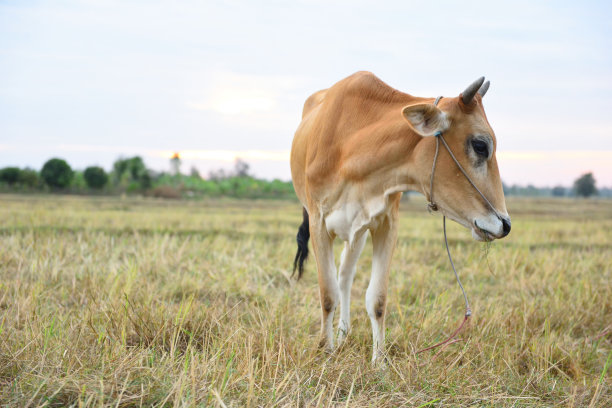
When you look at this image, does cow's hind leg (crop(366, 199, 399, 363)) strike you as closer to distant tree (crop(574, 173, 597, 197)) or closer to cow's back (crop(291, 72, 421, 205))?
cow's back (crop(291, 72, 421, 205))

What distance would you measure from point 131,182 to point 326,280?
29947mm

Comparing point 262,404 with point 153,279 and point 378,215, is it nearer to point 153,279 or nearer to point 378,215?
point 378,215

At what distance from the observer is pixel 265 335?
9.94ft

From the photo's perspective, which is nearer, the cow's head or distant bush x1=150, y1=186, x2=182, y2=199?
the cow's head

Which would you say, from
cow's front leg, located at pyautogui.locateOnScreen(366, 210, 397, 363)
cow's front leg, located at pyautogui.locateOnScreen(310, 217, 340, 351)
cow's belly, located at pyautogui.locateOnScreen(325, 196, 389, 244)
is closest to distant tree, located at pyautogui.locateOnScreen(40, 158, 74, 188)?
cow's front leg, located at pyautogui.locateOnScreen(310, 217, 340, 351)

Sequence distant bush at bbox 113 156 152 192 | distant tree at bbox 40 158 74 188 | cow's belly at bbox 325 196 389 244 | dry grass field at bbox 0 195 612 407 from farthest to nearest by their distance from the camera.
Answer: distant bush at bbox 113 156 152 192 < distant tree at bbox 40 158 74 188 < cow's belly at bbox 325 196 389 244 < dry grass field at bbox 0 195 612 407

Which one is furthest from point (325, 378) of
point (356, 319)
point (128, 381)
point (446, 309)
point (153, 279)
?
point (153, 279)

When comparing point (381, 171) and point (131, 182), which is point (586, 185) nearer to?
point (131, 182)

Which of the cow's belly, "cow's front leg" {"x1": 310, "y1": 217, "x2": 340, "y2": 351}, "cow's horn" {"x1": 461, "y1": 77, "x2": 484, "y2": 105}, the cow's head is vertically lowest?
"cow's front leg" {"x1": 310, "y1": 217, "x2": 340, "y2": 351}

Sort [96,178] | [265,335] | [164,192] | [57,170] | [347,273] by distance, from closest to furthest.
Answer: [265,335]
[347,273]
[57,170]
[96,178]
[164,192]

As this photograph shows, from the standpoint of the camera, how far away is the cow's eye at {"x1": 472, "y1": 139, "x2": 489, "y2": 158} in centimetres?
276

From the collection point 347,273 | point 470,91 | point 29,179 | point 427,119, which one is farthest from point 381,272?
point 29,179

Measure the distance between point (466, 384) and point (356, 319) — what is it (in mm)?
1443

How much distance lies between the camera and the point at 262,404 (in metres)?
2.27
